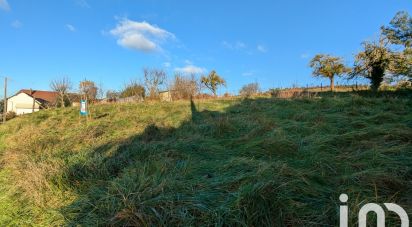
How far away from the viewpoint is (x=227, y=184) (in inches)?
102

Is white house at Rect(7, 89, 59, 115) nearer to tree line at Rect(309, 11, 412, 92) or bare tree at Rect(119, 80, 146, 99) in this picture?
bare tree at Rect(119, 80, 146, 99)

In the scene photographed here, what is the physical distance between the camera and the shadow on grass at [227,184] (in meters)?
2.09

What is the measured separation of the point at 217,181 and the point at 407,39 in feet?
66.2

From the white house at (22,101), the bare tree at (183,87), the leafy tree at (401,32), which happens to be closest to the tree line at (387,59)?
the leafy tree at (401,32)

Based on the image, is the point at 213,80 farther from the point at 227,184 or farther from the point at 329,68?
the point at 227,184

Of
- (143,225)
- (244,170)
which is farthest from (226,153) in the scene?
(143,225)

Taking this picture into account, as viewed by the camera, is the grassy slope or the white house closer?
the grassy slope

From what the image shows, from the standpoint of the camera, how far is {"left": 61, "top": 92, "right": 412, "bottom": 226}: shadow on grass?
6.86 feet

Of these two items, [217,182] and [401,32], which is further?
[401,32]

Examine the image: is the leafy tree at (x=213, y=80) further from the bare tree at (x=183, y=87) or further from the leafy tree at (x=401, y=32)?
the leafy tree at (x=401, y=32)

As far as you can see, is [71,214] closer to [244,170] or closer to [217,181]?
[217,181]

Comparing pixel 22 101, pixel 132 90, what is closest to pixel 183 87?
pixel 132 90

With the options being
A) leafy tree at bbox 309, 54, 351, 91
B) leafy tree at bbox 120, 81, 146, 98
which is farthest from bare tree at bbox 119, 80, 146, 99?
leafy tree at bbox 309, 54, 351, 91

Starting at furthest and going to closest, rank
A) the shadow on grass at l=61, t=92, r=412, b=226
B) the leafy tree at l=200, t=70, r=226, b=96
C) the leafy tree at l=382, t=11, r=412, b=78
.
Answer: the leafy tree at l=200, t=70, r=226, b=96
the leafy tree at l=382, t=11, r=412, b=78
the shadow on grass at l=61, t=92, r=412, b=226
